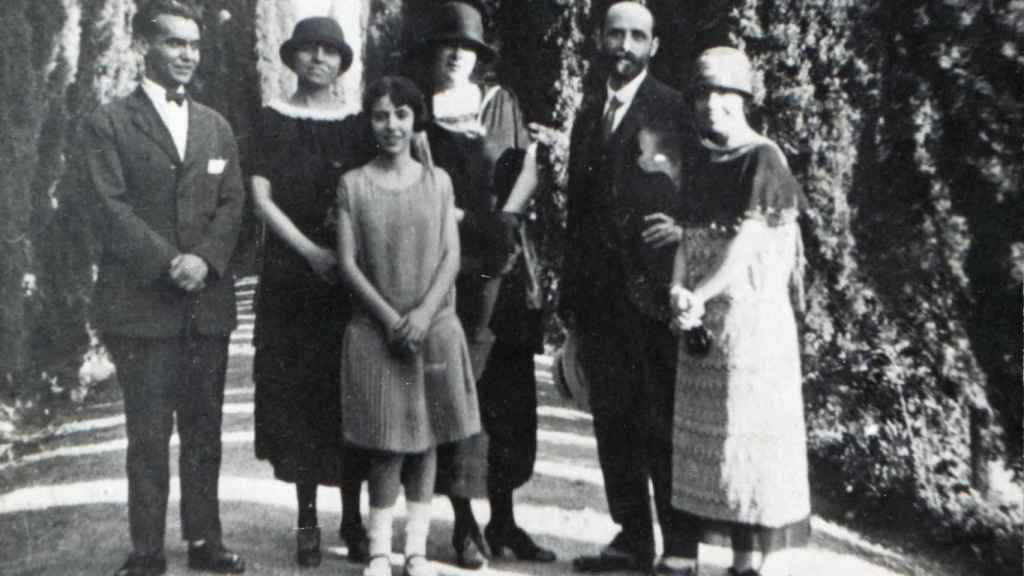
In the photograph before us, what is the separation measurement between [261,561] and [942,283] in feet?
9.92

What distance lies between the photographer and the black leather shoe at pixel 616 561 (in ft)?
13.1

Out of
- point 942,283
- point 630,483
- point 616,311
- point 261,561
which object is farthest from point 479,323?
point 942,283

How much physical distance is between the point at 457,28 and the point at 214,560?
2047mm

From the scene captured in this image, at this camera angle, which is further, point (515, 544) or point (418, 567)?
point (515, 544)

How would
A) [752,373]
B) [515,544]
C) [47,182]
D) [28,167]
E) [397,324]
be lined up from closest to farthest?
1. [752,373]
2. [397,324]
3. [515,544]
4. [28,167]
5. [47,182]

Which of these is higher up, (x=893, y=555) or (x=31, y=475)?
(x=31, y=475)

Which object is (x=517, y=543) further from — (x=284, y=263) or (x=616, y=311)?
(x=284, y=263)

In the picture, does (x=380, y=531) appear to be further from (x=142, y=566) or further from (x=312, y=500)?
(x=142, y=566)

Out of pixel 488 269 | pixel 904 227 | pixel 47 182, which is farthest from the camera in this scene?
pixel 47 182

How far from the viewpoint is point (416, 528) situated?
3.74 m

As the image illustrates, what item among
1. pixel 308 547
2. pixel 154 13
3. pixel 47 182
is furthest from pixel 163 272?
pixel 47 182

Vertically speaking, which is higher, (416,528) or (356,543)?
(416,528)

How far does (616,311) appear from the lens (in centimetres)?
400

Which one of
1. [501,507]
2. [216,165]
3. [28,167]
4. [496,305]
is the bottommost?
[501,507]
